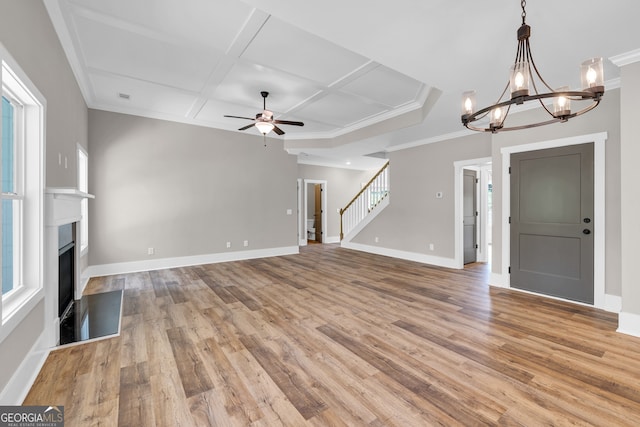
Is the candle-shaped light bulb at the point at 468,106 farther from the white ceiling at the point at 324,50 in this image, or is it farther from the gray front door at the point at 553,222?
the gray front door at the point at 553,222

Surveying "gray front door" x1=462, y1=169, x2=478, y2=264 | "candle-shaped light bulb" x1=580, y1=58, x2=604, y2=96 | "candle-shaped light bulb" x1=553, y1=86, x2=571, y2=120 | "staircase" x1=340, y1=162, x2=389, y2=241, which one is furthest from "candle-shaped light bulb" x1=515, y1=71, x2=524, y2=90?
"staircase" x1=340, y1=162, x2=389, y2=241

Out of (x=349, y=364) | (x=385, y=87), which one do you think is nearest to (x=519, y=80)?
(x=349, y=364)

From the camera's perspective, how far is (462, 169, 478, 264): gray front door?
614cm

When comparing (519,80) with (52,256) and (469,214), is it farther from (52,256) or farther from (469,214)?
(469,214)

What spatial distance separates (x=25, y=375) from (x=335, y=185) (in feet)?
29.6

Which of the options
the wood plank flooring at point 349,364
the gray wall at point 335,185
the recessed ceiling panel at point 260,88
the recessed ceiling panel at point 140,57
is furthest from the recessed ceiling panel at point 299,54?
the gray wall at point 335,185

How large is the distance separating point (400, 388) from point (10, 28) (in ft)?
11.6

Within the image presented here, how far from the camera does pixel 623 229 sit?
2.94 meters

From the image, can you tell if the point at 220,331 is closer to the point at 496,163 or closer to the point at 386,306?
the point at 386,306

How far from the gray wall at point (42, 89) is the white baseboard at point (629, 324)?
514 cm

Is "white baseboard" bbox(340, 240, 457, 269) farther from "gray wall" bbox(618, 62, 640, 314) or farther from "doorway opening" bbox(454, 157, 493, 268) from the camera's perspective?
"gray wall" bbox(618, 62, 640, 314)

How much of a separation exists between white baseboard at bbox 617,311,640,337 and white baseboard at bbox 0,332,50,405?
201 inches

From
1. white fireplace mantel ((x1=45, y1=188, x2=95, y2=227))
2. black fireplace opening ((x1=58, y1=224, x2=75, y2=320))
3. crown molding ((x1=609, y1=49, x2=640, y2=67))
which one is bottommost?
black fireplace opening ((x1=58, y1=224, x2=75, y2=320))

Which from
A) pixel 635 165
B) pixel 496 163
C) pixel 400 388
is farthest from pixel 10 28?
pixel 496 163
